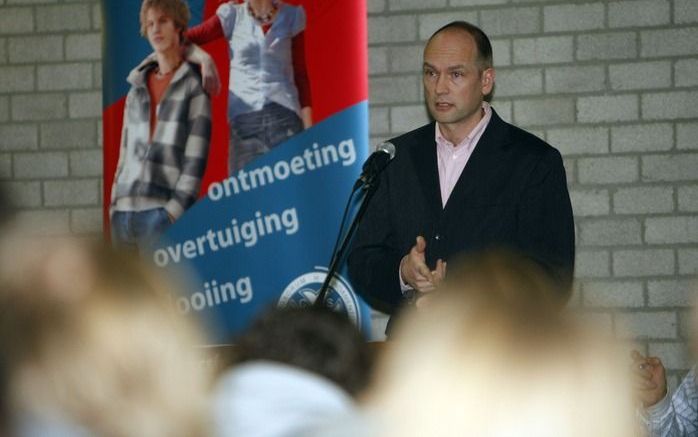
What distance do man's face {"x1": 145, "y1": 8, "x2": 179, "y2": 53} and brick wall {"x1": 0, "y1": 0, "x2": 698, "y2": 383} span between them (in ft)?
2.60

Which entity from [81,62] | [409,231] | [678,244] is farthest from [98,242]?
[81,62]

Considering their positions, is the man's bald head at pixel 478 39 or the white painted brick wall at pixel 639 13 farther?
the white painted brick wall at pixel 639 13

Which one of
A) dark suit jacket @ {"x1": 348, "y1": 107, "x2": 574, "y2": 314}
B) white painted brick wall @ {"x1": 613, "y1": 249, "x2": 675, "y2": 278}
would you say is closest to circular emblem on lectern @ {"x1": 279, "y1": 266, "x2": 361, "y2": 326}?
dark suit jacket @ {"x1": 348, "y1": 107, "x2": 574, "y2": 314}

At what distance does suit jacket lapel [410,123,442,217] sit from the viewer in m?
3.39

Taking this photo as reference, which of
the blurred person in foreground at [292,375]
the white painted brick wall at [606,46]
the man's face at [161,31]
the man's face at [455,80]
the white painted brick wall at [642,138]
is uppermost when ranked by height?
the man's face at [161,31]

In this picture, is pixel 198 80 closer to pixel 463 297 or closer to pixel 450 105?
pixel 450 105

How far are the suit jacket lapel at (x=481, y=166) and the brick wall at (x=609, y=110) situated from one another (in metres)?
1.03

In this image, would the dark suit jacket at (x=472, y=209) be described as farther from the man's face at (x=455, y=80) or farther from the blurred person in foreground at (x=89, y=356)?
the blurred person in foreground at (x=89, y=356)

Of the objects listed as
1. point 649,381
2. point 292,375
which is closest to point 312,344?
point 292,375

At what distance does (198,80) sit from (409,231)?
1522mm

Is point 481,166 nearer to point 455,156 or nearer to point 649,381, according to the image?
point 455,156

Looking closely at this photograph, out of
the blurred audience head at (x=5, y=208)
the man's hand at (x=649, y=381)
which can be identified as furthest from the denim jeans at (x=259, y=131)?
the blurred audience head at (x=5, y=208)

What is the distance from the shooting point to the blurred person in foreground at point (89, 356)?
49.0 inches

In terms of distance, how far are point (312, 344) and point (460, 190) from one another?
6.97ft
